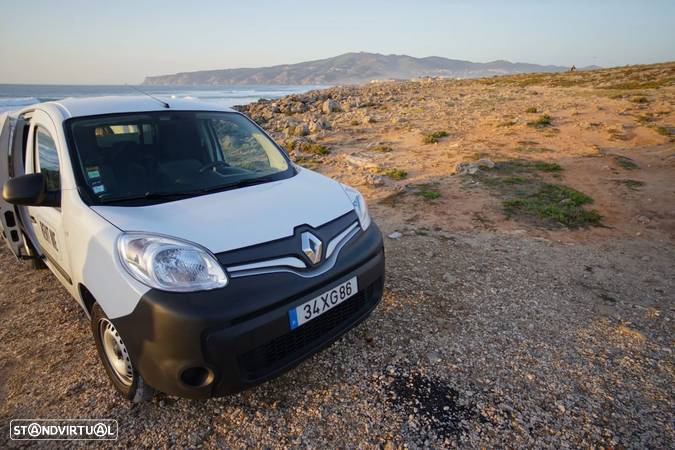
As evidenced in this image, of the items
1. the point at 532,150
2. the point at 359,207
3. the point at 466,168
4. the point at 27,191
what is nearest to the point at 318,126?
the point at 466,168

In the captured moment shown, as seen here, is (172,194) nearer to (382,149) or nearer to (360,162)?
(360,162)

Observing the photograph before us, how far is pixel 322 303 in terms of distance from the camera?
221 centimetres

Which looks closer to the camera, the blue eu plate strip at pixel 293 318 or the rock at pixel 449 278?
the blue eu plate strip at pixel 293 318

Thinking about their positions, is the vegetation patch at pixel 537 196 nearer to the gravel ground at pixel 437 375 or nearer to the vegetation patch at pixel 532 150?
the vegetation patch at pixel 532 150

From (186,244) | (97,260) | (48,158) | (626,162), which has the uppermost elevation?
(48,158)

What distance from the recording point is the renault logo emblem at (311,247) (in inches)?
86.9

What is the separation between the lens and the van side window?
2.71 m

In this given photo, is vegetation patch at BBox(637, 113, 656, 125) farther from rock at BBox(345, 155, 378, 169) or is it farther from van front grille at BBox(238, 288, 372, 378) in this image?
van front grille at BBox(238, 288, 372, 378)

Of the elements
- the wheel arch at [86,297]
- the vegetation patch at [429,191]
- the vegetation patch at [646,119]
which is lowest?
the vegetation patch at [429,191]

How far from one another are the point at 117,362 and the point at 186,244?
1059 mm

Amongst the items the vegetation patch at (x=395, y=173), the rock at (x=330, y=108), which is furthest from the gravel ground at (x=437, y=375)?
the rock at (x=330, y=108)

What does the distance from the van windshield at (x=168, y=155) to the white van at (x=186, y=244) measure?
1cm

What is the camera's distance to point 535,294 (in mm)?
3635

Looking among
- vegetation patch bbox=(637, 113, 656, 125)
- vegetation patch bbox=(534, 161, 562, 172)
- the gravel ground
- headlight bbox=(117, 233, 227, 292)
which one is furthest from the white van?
vegetation patch bbox=(637, 113, 656, 125)
